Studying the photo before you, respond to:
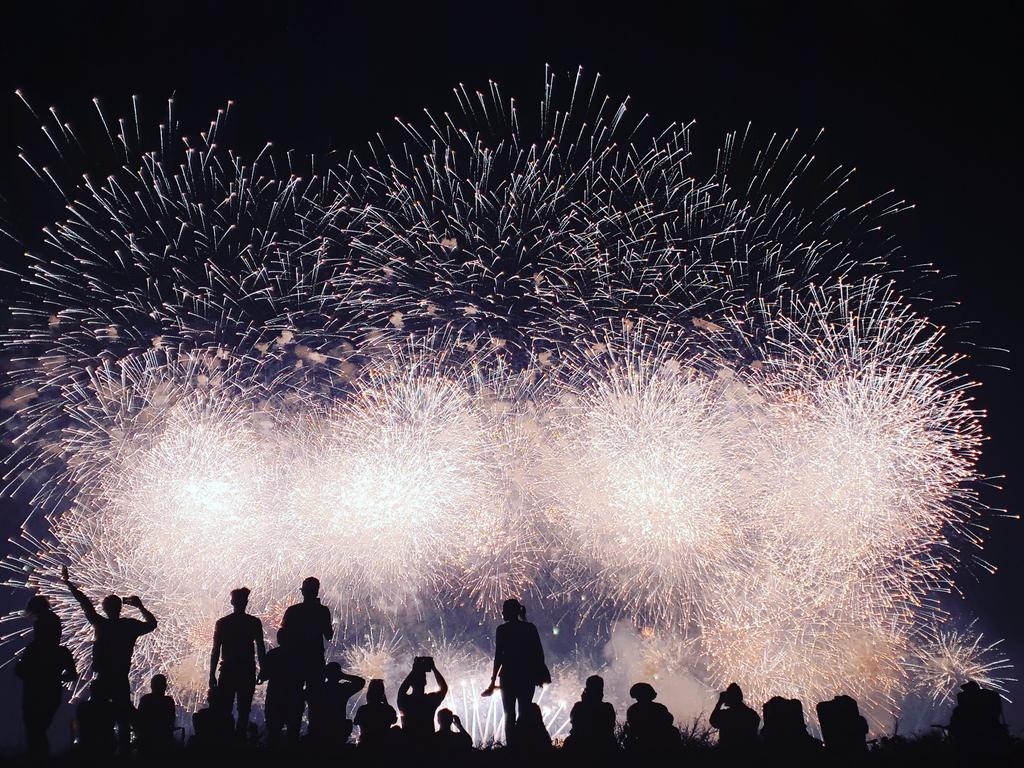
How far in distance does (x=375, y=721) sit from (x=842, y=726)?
4.48m

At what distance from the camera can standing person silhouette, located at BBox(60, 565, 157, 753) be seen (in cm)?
774

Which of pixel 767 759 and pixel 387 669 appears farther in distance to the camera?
pixel 387 669

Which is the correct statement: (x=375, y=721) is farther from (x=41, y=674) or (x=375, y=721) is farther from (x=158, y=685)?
(x=41, y=674)

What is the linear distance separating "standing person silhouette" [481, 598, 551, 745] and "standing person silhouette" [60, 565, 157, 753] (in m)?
3.70

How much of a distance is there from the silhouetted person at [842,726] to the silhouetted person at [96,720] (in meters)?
6.71

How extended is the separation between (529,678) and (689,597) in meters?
13.5

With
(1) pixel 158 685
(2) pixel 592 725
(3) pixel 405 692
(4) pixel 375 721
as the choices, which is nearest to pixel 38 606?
(1) pixel 158 685

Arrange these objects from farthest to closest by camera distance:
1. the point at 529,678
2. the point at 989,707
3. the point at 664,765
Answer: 1. the point at 529,678
2. the point at 989,707
3. the point at 664,765

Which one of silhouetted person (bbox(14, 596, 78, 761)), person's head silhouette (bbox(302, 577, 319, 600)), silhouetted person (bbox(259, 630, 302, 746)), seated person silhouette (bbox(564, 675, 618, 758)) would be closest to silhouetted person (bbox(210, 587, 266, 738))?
silhouetted person (bbox(259, 630, 302, 746))

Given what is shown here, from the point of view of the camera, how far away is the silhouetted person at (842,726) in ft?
22.2

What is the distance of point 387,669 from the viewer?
37344 millimetres

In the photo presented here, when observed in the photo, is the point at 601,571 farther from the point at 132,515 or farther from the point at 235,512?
the point at 132,515

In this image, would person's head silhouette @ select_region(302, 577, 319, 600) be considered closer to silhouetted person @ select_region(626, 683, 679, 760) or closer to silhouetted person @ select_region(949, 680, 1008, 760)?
silhouetted person @ select_region(626, 683, 679, 760)

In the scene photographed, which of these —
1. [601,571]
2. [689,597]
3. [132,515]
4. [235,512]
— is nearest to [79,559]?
[132,515]
